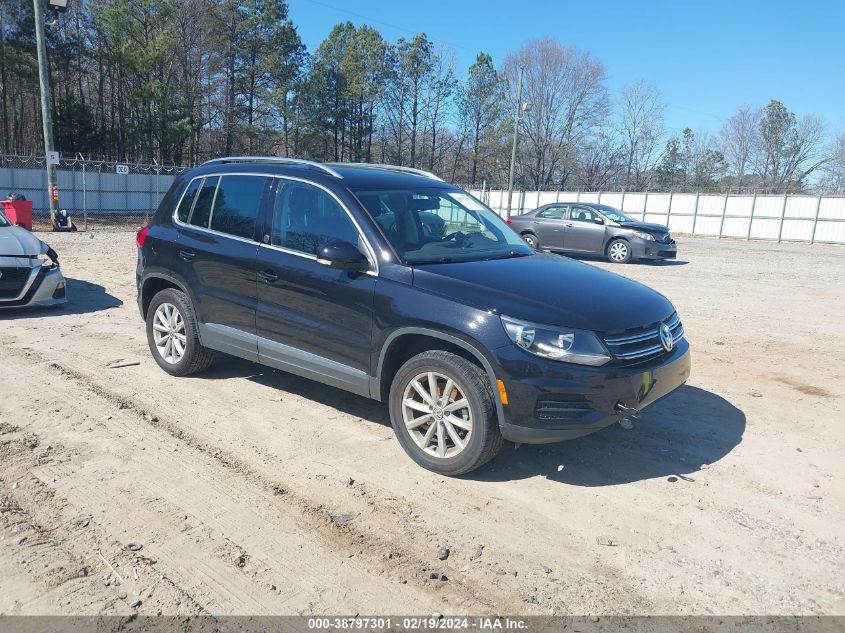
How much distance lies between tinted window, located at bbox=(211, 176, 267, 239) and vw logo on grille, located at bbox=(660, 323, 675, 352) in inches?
124

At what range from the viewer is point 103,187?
104ft

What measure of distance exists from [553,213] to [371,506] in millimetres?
15803

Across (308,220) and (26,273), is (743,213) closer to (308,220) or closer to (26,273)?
(26,273)

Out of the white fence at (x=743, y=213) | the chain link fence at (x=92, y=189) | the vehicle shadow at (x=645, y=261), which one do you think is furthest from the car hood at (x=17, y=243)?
the white fence at (x=743, y=213)

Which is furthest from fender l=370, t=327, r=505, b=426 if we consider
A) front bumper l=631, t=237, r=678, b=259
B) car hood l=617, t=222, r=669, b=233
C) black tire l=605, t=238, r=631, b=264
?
car hood l=617, t=222, r=669, b=233

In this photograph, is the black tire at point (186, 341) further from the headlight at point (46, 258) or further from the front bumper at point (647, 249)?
the front bumper at point (647, 249)

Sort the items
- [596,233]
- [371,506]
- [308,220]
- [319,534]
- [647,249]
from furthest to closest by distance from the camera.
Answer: [596,233] → [647,249] → [308,220] → [371,506] → [319,534]

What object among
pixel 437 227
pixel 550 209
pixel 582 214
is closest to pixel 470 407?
pixel 437 227

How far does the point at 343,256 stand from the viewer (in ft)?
14.2

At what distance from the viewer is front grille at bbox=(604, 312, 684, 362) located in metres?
3.91

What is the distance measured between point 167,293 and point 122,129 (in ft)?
151

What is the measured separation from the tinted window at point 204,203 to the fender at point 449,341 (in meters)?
2.29

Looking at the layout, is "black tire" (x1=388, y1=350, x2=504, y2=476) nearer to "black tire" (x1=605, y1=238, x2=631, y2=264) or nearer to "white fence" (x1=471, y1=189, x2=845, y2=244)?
"black tire" (x1=605, y1=238, x2=631, y2=264)

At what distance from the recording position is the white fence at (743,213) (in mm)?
30609
